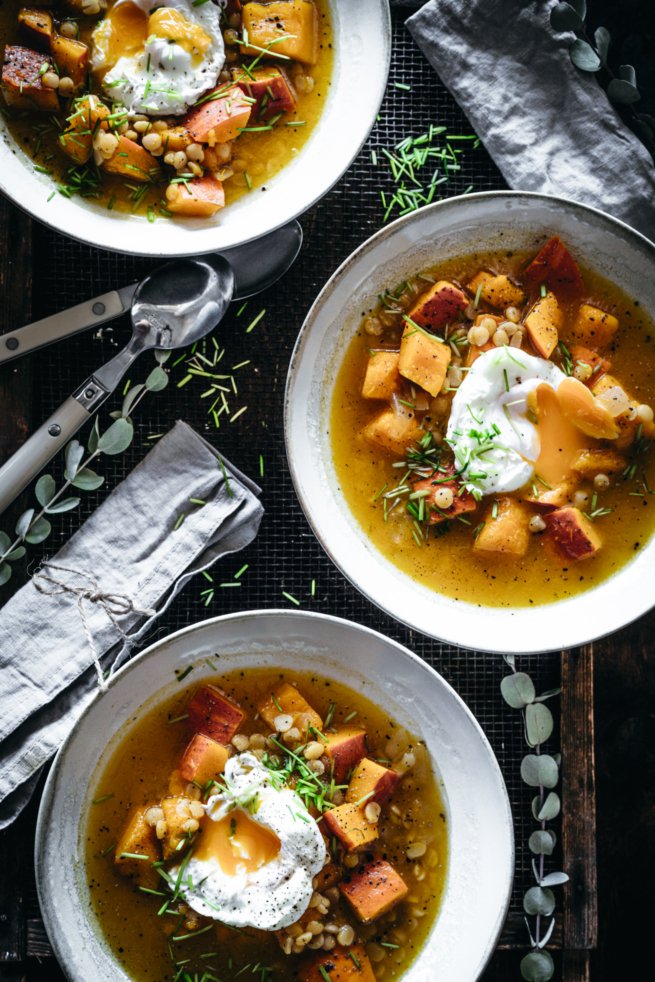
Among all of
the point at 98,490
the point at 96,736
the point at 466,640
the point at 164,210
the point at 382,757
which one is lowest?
the point at 382,757

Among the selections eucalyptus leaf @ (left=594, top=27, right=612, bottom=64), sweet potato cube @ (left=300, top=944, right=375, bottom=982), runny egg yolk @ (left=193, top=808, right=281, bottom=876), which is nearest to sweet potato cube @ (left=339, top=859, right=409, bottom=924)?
sweet potato cube @ (left=300, top=944, right=375, bottom=982)

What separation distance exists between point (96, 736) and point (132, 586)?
43 centimetres

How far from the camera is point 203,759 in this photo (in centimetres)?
242

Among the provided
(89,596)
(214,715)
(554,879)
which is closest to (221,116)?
(89,596)

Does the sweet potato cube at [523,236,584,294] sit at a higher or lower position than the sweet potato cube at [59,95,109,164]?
lower

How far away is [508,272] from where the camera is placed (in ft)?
8.38

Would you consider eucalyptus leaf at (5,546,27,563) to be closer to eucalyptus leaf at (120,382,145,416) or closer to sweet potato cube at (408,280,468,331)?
eucalyptus leaf at (120,382,145,416)

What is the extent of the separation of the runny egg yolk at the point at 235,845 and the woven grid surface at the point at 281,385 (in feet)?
1.89

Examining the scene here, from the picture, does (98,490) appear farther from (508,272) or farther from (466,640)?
(508,272)

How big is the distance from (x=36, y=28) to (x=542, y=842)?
2742 mm

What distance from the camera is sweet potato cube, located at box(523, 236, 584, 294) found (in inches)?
97.7

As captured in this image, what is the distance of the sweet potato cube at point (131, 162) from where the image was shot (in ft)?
7.92

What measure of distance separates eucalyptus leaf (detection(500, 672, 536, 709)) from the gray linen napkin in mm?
1400

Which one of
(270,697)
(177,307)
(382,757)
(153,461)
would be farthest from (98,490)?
(382,757)
